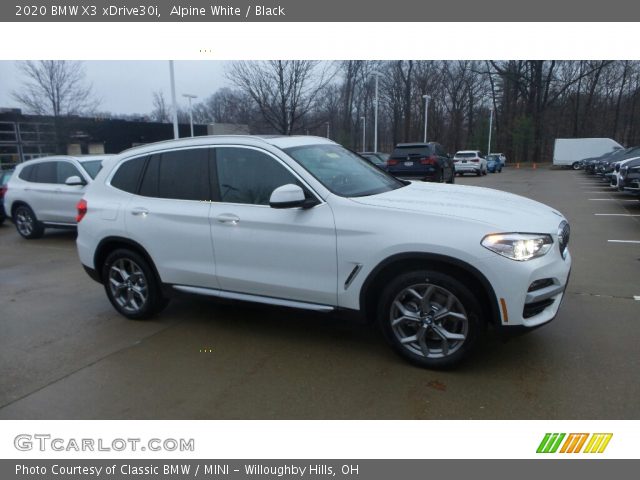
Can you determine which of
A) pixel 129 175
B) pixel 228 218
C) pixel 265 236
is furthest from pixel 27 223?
pixel 265 236

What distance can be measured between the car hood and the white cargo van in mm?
41935

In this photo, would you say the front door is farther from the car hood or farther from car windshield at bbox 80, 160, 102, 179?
car windshield at bbox 80, 160, 102, 179

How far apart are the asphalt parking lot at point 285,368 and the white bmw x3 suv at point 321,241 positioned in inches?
15.2

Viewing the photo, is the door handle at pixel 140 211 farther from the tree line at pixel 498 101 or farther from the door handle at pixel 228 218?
the tree line at pixel 498 101

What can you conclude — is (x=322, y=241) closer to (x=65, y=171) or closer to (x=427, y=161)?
(x=65, y=171)

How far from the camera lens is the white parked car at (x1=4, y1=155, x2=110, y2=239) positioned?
9.65 m

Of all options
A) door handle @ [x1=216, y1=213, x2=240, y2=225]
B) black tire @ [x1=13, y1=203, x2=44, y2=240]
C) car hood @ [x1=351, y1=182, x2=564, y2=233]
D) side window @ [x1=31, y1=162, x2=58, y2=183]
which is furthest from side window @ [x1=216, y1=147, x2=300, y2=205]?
black tire @ [x1=13, y1=203, x2=44, y2=240]

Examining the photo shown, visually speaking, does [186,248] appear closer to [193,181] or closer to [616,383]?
[193,181]

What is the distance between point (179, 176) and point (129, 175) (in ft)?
2.36

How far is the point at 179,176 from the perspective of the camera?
4594 millimetres

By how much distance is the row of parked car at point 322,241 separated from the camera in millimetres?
3379

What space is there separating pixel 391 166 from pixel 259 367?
14.1 metres

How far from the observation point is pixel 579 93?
5234 centimetres

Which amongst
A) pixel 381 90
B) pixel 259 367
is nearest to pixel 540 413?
pixel 259 367
